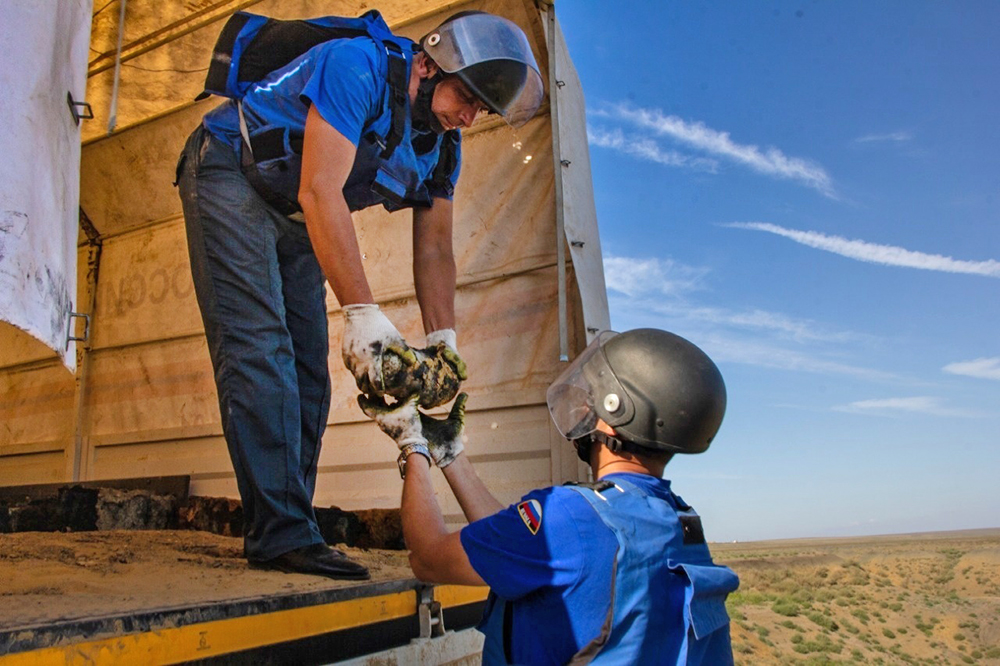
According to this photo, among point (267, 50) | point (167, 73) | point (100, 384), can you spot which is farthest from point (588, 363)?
point (100, 384)

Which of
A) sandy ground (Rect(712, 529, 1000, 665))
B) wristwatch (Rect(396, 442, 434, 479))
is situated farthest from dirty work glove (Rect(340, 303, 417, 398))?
sandy ground (Rect(712, 529, 1000, 665))

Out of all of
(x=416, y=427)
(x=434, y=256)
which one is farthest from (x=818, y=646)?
(x=416, y=427)

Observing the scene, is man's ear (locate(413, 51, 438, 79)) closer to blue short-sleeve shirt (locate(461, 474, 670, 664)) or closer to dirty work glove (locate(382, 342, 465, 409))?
dirty work glove (locate(382, 342, 465, 409))

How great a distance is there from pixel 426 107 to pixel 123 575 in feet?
4.72

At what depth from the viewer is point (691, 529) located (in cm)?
133

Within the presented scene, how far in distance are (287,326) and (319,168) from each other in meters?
0.59

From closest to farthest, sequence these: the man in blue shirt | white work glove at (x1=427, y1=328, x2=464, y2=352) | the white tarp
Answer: the white tarp < the man in blue shirt < white work glove at (x1=427, y1=328, x2=464, y2=352)

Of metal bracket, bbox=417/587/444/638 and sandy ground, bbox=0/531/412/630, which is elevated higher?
sandy ground, bbox=0/531/412/630

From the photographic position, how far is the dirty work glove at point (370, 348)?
1864 millimetres

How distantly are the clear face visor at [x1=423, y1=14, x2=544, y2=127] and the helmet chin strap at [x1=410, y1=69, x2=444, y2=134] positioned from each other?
72 millimetres

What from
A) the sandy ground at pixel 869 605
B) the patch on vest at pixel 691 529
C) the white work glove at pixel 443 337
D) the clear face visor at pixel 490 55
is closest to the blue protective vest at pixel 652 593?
the patch on vest at pixel 691 529

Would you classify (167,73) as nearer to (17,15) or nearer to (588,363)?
(17,15)

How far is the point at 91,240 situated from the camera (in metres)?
5.16

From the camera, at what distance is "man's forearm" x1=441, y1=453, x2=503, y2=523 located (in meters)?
1.89
